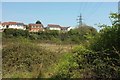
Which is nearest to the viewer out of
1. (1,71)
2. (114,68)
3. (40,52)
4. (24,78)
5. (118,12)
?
(114,68)

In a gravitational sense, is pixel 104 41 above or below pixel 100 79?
above

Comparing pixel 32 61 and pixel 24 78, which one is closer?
pixel 24 78

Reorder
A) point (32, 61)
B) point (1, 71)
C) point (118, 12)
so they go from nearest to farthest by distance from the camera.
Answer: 1. point (118, 12)
2. point (1, 71)
3. point (32, 61)

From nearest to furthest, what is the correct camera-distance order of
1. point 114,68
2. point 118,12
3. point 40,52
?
point 114,68, point 118,12, point 40,52

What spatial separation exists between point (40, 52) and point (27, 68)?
1605mm

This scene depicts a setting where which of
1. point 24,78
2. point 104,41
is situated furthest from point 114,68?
point 24,78

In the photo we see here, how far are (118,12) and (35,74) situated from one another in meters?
4.20

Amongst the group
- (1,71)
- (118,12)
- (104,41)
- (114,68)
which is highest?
(118,12)

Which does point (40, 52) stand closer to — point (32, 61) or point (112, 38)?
point (32, 61)

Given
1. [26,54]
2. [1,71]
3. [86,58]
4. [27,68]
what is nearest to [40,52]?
[26,54]

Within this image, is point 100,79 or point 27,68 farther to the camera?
point 27,68

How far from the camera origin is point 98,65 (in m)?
6.03

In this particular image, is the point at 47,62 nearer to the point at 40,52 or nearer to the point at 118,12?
the point at 40,52

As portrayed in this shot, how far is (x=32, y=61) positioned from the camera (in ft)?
38.8
